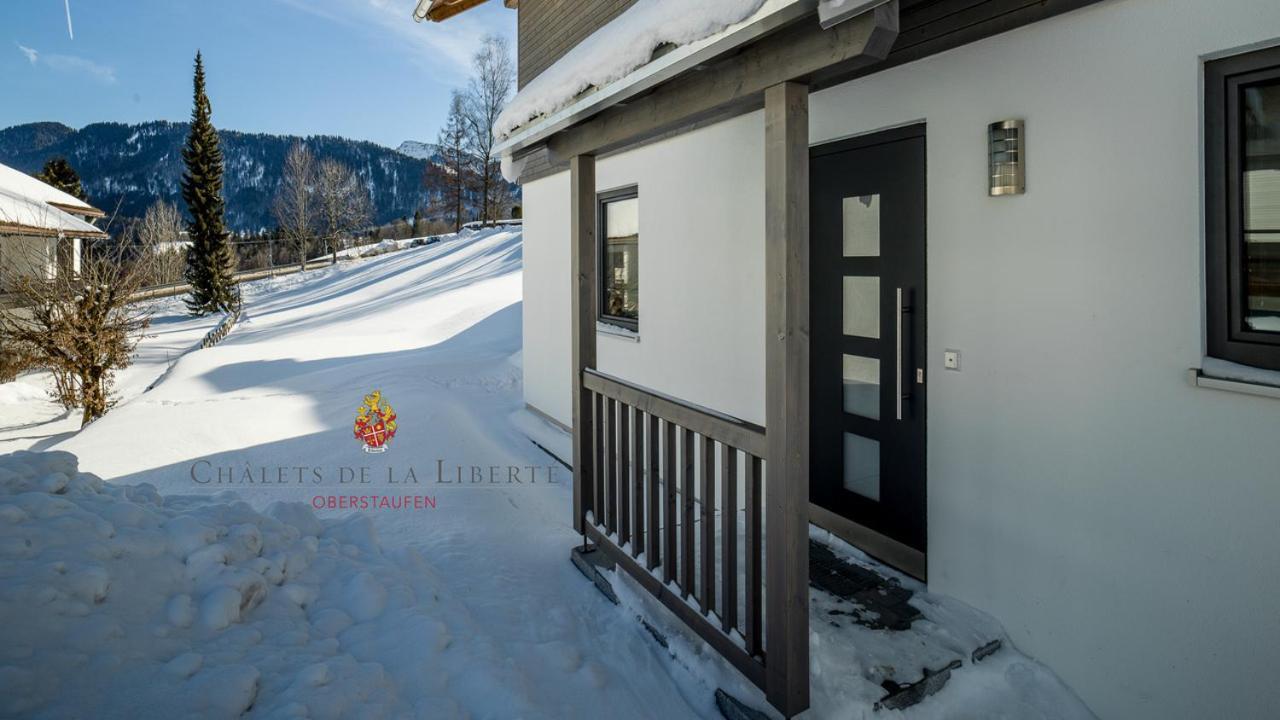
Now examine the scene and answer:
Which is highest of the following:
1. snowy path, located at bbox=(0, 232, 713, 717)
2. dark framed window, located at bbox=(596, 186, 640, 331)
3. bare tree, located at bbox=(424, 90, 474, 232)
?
bare tree, located at bbox=(424, 90, 474, 232)

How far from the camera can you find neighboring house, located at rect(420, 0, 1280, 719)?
6.83 ft

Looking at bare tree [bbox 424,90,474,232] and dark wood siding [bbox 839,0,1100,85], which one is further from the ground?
bare tree [bbox 424,90,474,232]

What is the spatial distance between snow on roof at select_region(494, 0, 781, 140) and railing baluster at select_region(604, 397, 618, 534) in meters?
1.51

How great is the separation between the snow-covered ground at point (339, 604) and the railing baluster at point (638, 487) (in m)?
0.25

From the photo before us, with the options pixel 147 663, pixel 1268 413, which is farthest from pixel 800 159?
pixel 147 663

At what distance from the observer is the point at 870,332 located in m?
3.41

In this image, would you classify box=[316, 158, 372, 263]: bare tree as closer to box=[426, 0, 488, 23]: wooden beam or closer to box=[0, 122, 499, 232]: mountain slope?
box=[426, 0, 488, 23]: wooden beam

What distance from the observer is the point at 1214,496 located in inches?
83.4

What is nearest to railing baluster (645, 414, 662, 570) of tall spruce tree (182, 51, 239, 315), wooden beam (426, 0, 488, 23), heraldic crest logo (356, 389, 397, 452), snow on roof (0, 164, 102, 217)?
heraldic crest logo (356, 389, 397, 452)

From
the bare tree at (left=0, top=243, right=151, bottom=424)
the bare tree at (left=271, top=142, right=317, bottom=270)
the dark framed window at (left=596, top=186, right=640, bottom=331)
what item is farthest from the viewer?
the bare tree at (left=271, top=142, right=317, bottom=270)

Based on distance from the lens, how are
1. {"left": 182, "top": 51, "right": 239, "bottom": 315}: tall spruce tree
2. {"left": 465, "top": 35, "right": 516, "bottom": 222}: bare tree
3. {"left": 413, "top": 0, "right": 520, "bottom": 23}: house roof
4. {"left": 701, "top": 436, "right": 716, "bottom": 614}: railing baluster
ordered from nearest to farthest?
{"left": 701, "top": 436, "right": 716, "bottom": 614}: railing baluster < {"left": 413, "top": 0, "right": 520, "bottom": 23}: house roof < {"left": 182, "top": 51, "right": 239, "bottom": 315}: tall spruce tree < {"left": 465, "top": 35, "right": 516, "bottom": 222}: bare tree

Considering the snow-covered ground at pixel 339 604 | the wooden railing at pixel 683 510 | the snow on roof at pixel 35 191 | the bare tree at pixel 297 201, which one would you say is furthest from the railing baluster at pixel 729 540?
the bare tree at pixel 297 201

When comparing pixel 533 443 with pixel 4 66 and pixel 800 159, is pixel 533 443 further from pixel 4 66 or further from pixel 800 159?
pixel 4 66

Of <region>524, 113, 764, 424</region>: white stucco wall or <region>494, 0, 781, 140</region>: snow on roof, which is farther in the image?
<region>524, 113, 764, 424</region>: white stucco wall
